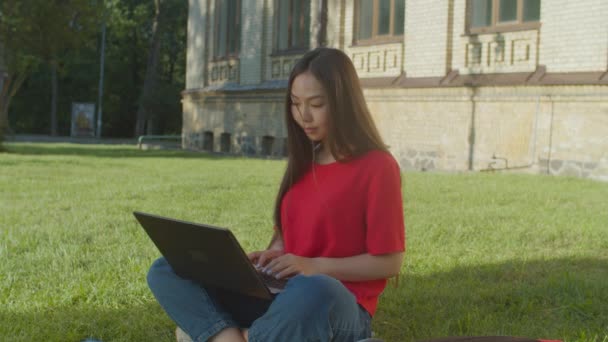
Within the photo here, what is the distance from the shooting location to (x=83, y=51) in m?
57.3

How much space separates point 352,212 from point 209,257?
619mm

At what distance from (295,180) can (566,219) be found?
585 centimetres

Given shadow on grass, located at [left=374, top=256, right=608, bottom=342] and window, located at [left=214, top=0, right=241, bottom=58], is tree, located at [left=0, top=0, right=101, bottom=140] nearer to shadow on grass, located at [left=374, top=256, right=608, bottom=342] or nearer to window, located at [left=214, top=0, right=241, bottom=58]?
window, located at [left=214, top=0, right=241, bottom=58]

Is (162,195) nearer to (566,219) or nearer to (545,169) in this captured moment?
(566,219)

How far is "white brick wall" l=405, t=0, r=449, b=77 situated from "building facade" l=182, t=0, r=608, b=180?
→ 0.03m

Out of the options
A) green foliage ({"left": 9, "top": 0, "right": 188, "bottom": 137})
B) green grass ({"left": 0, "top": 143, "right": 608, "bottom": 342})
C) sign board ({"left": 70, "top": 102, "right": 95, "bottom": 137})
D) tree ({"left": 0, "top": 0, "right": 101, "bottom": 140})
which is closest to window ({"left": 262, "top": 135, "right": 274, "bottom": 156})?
tree ({"left": 0, "top": 0, "right": 101, "bottom": 140})

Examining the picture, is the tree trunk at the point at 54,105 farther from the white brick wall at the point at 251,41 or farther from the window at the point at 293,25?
the window at the point at 293,25

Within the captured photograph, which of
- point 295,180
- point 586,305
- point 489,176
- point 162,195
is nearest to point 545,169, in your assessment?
point 489,176

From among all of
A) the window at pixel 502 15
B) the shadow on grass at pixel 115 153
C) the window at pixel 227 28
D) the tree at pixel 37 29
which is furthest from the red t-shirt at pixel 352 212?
the window at pixel 227 28

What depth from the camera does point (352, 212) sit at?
342 cm

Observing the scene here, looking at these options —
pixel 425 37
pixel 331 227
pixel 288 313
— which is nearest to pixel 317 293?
pixel 288 313

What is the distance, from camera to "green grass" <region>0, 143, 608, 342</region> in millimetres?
4824

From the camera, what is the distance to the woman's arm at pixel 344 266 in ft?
11.0

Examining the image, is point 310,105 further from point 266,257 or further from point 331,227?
point 266,257
